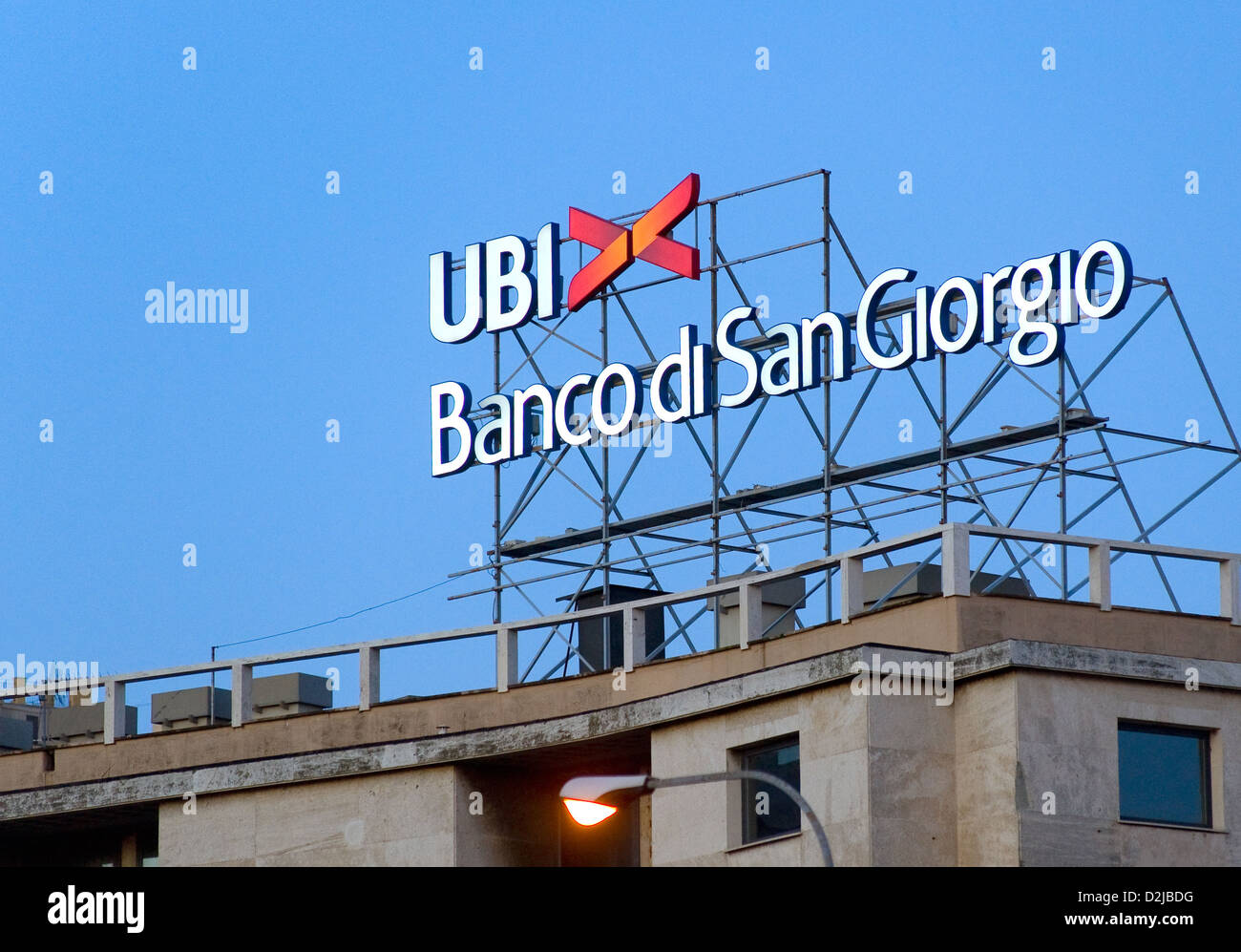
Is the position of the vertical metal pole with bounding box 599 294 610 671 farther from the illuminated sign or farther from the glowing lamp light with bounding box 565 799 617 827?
the glowing lamp light with bounding box 565 799 617 827

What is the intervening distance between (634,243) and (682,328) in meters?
2.41

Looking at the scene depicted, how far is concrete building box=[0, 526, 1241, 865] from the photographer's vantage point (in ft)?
109

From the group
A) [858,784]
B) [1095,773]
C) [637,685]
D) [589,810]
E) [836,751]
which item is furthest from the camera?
[637,685]

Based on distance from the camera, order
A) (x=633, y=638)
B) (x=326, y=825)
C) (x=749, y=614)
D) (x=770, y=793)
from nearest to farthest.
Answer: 1. (x=770, y=793)
2. (x=749, y=614)
3. (x=633, y=638)
4. (x=326, y=825)

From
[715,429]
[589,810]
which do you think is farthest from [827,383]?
[589,810]

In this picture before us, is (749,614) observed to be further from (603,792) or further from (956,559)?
(603,792)

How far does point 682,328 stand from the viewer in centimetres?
4750

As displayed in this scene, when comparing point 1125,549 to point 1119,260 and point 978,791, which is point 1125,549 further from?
point 1119,260

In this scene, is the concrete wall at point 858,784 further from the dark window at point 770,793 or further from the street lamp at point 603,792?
the street lamp at point 603,792

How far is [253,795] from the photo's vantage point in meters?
40.6

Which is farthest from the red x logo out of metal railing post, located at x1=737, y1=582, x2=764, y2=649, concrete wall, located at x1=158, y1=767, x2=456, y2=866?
concrete wall, located at x1=158, y1=767, x2=456, y2=866

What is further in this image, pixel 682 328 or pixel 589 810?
pixel 682 328

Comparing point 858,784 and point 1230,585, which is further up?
point 1230,585
